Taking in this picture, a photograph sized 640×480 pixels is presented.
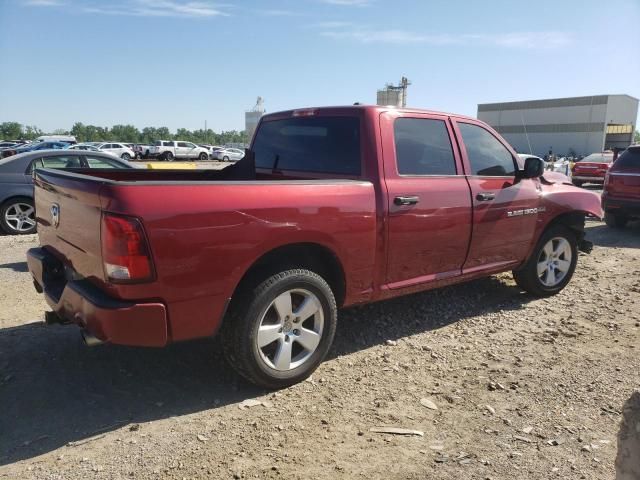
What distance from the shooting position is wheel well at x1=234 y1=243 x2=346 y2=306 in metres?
3.18

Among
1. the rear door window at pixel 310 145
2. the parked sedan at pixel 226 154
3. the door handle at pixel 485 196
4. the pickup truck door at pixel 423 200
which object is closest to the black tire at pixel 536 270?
the door handle at pixel 485 196

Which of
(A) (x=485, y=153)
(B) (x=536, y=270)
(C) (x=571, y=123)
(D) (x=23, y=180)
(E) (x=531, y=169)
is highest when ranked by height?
(C) (x=571, y=123)

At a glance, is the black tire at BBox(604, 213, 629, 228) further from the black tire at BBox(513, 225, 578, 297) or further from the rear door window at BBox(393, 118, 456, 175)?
the rear door window at BBox(393, 118, 456, 175)

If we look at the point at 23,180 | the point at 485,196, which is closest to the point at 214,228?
the point at 485,196

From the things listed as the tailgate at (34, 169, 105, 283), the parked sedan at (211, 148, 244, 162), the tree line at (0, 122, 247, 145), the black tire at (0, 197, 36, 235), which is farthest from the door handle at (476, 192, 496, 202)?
the tree line at (0, 122, 247, 145)

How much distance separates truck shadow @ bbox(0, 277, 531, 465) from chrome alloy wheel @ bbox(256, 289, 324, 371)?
0.95 ft

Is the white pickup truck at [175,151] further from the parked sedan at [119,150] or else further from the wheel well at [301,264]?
the wheel well at [301,264]

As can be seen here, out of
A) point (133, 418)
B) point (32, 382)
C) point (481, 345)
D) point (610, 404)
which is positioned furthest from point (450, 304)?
point (32, 382)

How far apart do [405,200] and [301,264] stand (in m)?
0.95

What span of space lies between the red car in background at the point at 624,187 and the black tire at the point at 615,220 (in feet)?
0.49

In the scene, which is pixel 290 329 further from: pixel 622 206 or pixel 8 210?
pixel 622 206

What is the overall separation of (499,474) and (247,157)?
3.35 m

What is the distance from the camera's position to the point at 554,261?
548cm

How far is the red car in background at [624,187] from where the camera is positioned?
9.43 m
